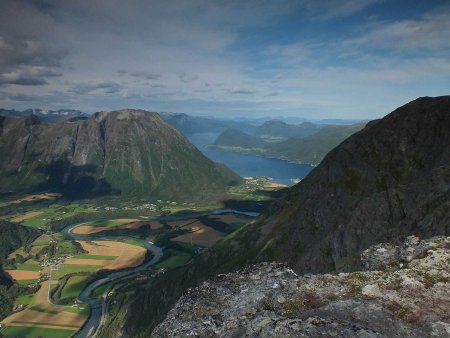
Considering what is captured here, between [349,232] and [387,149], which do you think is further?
[387,149]

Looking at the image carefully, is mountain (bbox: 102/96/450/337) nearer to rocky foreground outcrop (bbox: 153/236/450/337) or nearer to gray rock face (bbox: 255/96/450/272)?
gray rock face (bbox: 255/96/450/272)

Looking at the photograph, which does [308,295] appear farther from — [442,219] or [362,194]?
[362,194]

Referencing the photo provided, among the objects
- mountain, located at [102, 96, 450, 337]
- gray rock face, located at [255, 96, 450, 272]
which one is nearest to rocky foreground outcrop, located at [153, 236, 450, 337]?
mountain, located at [102, 96, 450, 337]

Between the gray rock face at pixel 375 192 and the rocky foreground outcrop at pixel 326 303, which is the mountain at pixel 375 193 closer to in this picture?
the gray rock face at pixel 375 192

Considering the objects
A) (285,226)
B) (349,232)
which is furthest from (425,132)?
(285,226)

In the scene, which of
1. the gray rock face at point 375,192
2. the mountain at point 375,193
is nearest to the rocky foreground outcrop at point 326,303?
the mountain at point 375,193

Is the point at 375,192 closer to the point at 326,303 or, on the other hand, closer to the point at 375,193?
the point at 375,193

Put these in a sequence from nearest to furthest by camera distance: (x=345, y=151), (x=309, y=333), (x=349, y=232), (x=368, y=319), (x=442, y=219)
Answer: (x=309, y=333)
(x=368, y=319)
(x=442, y=219)
(x=349, y=232)
(x=345, y=151)
